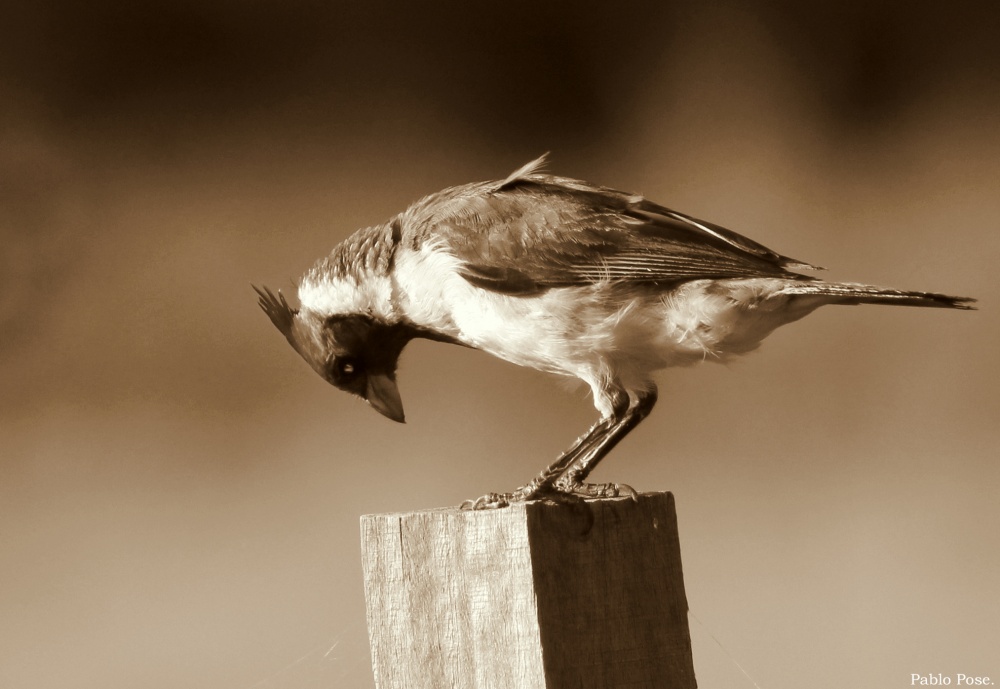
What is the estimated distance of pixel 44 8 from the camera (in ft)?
14.6

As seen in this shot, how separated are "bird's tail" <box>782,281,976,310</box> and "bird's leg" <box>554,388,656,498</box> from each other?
0.44 metres

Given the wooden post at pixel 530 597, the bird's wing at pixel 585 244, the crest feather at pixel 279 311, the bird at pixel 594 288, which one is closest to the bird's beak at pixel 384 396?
→ the crest feather at pixel 279 311

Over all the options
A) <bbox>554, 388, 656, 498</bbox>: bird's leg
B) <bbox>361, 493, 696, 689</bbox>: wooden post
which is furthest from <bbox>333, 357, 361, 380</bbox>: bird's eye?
<bbox>361, 493, 696, 689</bbox>: wooden post

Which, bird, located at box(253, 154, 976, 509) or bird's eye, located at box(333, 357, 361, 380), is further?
bird's eye, located at box(333, 357, 361, 380)

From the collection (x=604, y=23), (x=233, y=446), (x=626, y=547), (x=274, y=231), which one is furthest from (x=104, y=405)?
(x=626, y=547)

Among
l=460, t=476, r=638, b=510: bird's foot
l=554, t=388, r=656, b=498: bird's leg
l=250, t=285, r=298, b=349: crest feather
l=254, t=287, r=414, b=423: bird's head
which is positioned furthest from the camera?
l=250, t=285, r=298, b=349: crest feather

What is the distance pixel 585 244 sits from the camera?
9.45 feet

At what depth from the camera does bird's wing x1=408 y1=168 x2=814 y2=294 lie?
2.84 metres

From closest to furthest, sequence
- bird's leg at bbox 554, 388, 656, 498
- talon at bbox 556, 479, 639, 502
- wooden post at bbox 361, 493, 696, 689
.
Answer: wooden post at bbox 361, 493, 696, 689
talon at bbox 556, 479, 639, 502
bird's leg at bbox 554, 388, 656, 498

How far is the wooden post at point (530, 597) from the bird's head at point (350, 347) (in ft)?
3.33

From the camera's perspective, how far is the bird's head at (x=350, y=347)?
332cm

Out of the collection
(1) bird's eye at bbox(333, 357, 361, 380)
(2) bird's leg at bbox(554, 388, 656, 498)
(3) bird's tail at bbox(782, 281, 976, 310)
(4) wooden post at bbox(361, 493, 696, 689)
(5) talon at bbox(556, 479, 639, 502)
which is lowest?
(4) wooden post at bbox(361, 493, 696, 689)

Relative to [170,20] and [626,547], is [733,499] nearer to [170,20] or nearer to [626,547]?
[626,547]

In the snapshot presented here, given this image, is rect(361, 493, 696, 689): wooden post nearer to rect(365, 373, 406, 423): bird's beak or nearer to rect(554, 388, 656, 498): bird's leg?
rect(554, 388, 656, 498): bird's leg
